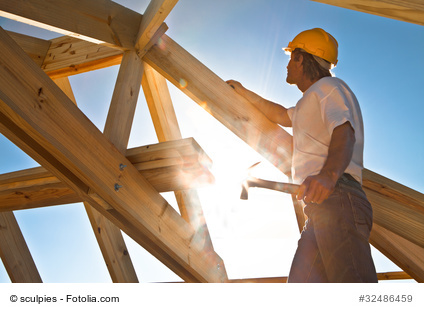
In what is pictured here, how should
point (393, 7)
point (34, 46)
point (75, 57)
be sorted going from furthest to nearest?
point (34, 46), point (75, 57), point (393, 7)

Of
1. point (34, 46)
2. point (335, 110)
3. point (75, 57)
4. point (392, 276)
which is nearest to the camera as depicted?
point (335, 110)

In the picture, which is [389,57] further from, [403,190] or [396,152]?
[403,190]

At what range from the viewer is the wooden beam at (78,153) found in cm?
173

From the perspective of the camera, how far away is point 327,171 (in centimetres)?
139

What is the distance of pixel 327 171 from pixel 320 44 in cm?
77

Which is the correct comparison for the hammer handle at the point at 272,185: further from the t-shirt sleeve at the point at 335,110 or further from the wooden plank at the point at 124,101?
the wooden plank at the point at 124,101

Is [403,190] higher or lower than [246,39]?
lower

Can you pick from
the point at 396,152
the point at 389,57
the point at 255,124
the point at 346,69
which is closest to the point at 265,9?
the point at 346,69

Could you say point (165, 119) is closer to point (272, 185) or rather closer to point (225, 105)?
point (225, 105)

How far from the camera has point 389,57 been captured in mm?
4473

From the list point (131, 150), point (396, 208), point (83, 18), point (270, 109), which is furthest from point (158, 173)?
point (396, 208)

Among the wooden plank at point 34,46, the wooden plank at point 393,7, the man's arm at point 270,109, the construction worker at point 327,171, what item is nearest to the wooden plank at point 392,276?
the man's arm at point 270,109

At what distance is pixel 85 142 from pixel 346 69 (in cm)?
303
